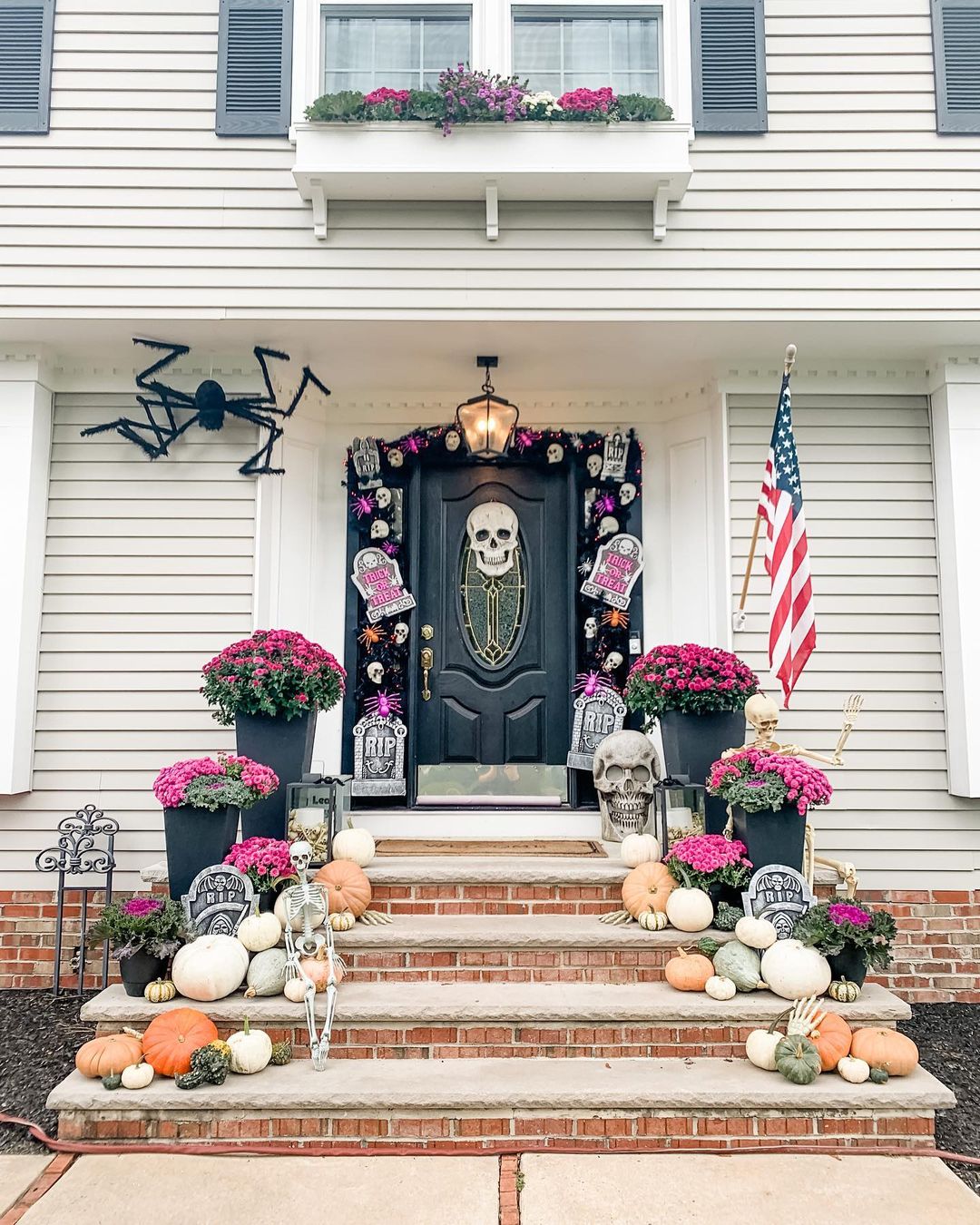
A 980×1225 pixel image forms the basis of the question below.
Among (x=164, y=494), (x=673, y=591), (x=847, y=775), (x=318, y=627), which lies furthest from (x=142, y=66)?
(x=847, y=775)

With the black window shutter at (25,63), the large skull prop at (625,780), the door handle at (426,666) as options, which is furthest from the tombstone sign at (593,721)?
the black window shutter at (25,63)

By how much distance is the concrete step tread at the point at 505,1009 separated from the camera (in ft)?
10.3

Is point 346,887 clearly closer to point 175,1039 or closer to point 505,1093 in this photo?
point 175,1039

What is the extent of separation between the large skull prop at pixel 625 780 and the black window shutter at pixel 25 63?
14.1 ft

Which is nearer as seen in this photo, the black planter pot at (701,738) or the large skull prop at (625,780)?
the black planter pot at (701,738)

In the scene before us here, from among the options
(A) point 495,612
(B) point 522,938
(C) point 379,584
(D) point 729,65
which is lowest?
(B) point 522,938

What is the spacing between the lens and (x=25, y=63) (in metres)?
4.40

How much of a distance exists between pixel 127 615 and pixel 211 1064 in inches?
101

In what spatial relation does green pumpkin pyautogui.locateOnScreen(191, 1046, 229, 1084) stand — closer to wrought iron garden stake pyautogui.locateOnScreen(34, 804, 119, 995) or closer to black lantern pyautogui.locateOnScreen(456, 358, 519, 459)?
wrought iron garden stake pyautogui.locateOnScreen(34, 804, 119, 995)

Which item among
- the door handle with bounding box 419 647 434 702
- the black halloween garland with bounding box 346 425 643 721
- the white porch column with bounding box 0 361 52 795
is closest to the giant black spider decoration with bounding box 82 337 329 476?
the white porch column with bounding box 0 361 52 795

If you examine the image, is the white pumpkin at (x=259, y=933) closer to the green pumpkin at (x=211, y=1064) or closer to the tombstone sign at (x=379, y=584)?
the green pumpkin at (x=211, y=1064)

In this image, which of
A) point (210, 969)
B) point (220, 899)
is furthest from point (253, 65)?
point (210, 969)

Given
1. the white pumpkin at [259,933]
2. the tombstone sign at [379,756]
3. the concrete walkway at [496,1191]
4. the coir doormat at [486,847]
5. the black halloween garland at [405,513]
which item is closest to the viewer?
the concrete walkway at [496,1191]

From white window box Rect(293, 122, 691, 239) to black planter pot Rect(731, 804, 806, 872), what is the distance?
3.01 metres
